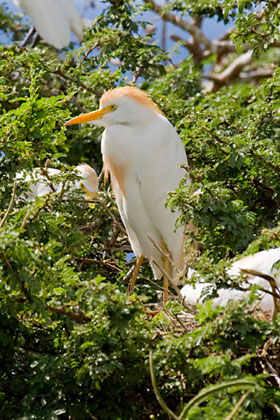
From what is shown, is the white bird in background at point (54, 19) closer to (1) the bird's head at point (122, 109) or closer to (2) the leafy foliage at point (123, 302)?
(1) the bird's head at point (122, 109)

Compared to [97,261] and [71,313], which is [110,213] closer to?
[97,261]

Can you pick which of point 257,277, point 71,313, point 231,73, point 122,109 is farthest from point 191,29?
point 71,313

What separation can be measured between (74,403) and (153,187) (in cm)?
141

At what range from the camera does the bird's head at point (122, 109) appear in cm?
361

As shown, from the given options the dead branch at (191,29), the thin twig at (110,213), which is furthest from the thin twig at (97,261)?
the dead branch at (191,29)

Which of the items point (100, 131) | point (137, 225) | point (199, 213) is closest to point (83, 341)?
point (199, 213)

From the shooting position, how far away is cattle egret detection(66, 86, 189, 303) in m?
3.58

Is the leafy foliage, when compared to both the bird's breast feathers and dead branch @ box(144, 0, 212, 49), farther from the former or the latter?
dead branch @ box(144, 0, 212, 49)

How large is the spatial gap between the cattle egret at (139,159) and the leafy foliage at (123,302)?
0.27 ft

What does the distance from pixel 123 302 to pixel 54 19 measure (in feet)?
10.8

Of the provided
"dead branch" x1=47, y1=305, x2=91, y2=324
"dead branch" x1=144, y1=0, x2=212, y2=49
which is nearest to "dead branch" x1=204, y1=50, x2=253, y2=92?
"dead branch" x1=144, y1=0, x2=212, y2=49

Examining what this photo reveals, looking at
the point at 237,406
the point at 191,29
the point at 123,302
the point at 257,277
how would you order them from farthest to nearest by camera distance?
the point at 191,29 < the point at 257,277 < the point at 123,302 < the point at 237,406

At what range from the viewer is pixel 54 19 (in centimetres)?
515

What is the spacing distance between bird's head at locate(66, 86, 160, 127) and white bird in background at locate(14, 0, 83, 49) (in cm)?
144
